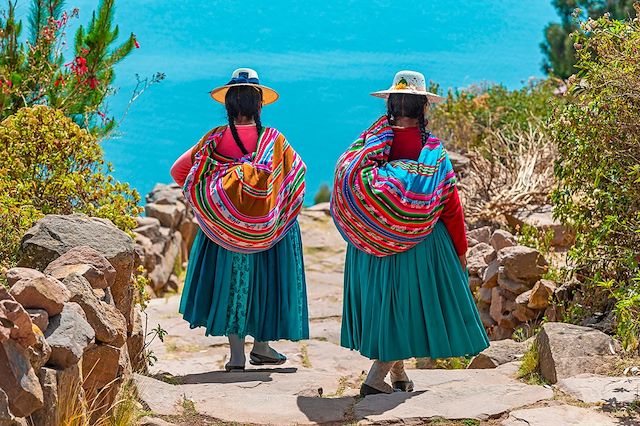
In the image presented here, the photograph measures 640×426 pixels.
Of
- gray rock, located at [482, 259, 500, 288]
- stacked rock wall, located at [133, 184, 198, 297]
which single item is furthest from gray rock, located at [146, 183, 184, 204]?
→ gray rock, located at [482, 259, 500, 288]

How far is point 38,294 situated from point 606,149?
3553mm

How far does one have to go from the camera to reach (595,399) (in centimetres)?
457

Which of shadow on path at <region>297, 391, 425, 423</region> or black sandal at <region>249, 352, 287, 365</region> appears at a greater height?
black sandal at <region>249, 352, 287, 365</region>

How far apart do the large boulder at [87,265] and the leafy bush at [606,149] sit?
2.65 m

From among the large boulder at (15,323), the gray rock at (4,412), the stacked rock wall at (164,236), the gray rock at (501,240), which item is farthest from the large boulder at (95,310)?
the stacked rock wall at (164,236)

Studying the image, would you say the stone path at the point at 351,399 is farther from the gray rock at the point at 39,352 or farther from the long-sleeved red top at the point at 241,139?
the long-sleeved red top at the point at 241,139

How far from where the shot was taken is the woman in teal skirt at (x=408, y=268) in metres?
5.05

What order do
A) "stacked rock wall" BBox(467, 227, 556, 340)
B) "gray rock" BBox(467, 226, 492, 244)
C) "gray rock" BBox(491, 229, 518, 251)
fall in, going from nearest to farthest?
"stacked rock wall" BBox(467, 227, 556, 340) < "gray rock" BBox(491, 229, 518, 251) < "gray rock" BBox(467, 226, 492, 244)

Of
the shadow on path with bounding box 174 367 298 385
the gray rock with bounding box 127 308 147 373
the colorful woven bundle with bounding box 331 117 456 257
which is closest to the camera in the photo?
the colorful woven bundle with bounding box 331 117 456 257

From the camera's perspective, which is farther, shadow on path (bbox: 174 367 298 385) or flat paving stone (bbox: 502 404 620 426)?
shadow on path (bbox: 174 367 298 385)

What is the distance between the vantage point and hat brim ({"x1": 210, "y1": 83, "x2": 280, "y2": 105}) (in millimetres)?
5926

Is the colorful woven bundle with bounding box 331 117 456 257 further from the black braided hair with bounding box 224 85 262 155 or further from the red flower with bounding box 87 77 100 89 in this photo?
the red flower with bounding box 87 77 100 89

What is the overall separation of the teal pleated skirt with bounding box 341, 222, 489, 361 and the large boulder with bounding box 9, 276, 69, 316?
193cm

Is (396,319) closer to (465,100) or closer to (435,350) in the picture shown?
(435,350)
